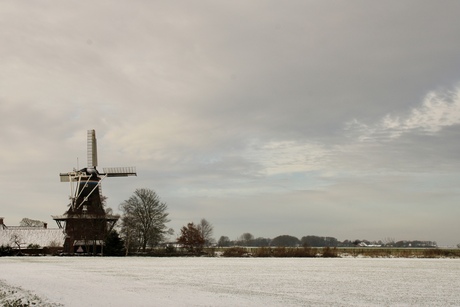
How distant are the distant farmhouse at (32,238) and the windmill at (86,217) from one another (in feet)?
7.86

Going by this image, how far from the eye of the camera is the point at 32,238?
3538 inches

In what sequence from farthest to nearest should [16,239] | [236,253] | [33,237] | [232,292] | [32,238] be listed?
[33,237]
[32,238]
[16,239]
[236,253]
[232,292]

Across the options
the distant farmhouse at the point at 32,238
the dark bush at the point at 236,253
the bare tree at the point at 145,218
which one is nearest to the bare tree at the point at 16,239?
the distant farmhouse at the point at 32,238

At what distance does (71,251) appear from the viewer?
271 ft

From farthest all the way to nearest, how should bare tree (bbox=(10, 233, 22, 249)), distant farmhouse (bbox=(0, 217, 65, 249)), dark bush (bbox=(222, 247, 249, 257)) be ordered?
distant farmhouse (bbox=(0, 217, 65, 249)) < bare tree (bbox=(10, 233, 22, 249)) < dark bush (bbox=(222, 247, 249, 257))

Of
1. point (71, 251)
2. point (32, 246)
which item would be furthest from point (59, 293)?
point (32, 246)

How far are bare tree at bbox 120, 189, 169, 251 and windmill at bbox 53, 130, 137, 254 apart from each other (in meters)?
3.84

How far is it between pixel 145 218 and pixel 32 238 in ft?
66.9

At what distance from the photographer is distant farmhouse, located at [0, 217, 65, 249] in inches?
3461

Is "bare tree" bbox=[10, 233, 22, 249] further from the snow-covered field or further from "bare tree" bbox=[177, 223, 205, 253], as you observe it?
the snow-covered field

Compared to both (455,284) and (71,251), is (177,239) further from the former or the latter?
(455,284)

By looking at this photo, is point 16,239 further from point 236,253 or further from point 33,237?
point 236,253

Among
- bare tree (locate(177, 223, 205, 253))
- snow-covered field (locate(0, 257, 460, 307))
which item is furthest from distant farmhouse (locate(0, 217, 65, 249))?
snow-covered field (locate(0, 257, 460, 307))

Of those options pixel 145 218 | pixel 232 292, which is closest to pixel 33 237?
pixel 145 218
